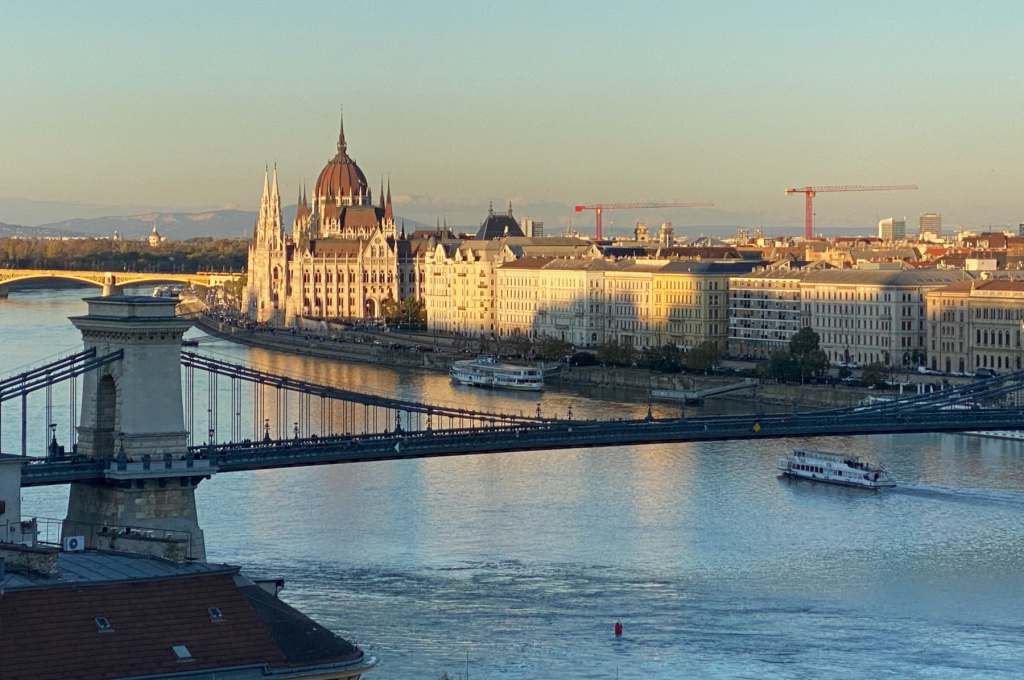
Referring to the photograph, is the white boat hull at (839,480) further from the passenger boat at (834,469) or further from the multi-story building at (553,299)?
the multi-story building at (553,299)

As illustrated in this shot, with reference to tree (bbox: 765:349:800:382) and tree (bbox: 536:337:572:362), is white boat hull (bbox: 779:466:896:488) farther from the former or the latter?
tree (bbox: 536:337:572:362)

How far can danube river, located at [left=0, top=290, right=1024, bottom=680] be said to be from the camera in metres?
18.1

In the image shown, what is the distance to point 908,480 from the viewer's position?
28.2 meters

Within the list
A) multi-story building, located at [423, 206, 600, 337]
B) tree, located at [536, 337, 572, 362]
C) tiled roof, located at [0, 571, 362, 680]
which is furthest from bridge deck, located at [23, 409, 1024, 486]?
multi-story building, located at [423, 206, 600, 337]

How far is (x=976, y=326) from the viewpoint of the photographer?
43844 mm

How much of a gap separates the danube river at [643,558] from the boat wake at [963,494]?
0.16 ft

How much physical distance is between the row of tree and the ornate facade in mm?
20947

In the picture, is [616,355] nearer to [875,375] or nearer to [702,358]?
[702,358]

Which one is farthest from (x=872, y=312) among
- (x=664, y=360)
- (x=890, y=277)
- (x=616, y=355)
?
(x=616, y=355)

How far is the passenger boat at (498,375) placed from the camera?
45.1m

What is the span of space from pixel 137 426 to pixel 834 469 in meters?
10.6

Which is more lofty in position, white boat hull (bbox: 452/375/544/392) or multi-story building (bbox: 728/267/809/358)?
multi-story building (bbox: 728/267/809/358)

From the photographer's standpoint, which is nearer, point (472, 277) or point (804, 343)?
point (804, 343)

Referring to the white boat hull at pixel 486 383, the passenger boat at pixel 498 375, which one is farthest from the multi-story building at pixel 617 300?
the white boat hull at pixel 486 383
